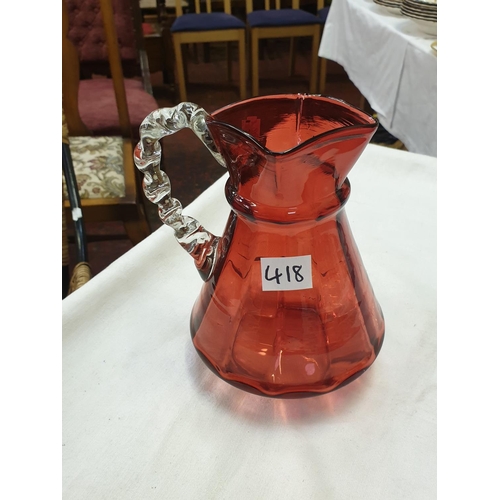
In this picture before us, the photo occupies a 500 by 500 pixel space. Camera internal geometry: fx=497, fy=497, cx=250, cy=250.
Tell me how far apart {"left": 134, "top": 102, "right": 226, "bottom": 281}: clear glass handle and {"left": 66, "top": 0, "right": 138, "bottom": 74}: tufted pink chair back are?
151 centimetres

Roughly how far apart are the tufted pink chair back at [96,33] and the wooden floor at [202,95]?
0.38 meters

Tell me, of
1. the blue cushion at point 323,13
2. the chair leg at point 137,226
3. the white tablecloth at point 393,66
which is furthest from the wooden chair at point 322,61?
the chair leg at point 137,226

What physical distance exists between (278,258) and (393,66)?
3.39ft

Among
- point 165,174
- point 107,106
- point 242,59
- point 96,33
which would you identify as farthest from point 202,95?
point 165,174

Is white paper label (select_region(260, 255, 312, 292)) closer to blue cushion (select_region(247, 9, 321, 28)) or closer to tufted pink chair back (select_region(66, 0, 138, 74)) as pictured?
tufted pink chair back (select_region(66, 0, 138, 74))

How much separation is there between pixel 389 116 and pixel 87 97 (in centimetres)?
85

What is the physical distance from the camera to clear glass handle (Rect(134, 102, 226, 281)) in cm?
30

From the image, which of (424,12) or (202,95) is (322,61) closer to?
(202,95)

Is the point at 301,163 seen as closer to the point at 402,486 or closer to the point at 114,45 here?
the point at 402,486

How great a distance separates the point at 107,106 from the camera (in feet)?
4.47

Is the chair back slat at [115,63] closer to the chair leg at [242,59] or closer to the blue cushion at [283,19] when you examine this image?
the chair leg at [242,59]

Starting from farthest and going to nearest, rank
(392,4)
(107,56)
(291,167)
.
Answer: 1. (107,56)
2. (392,4)
3. (291,167)

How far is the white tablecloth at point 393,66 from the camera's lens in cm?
101

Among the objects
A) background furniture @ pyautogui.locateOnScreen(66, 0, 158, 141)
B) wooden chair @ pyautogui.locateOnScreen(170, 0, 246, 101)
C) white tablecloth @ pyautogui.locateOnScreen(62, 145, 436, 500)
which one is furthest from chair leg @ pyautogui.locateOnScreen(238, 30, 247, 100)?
white tablecloth @ pyautogui.locateOnScreen(62, 145, 436, 500)
